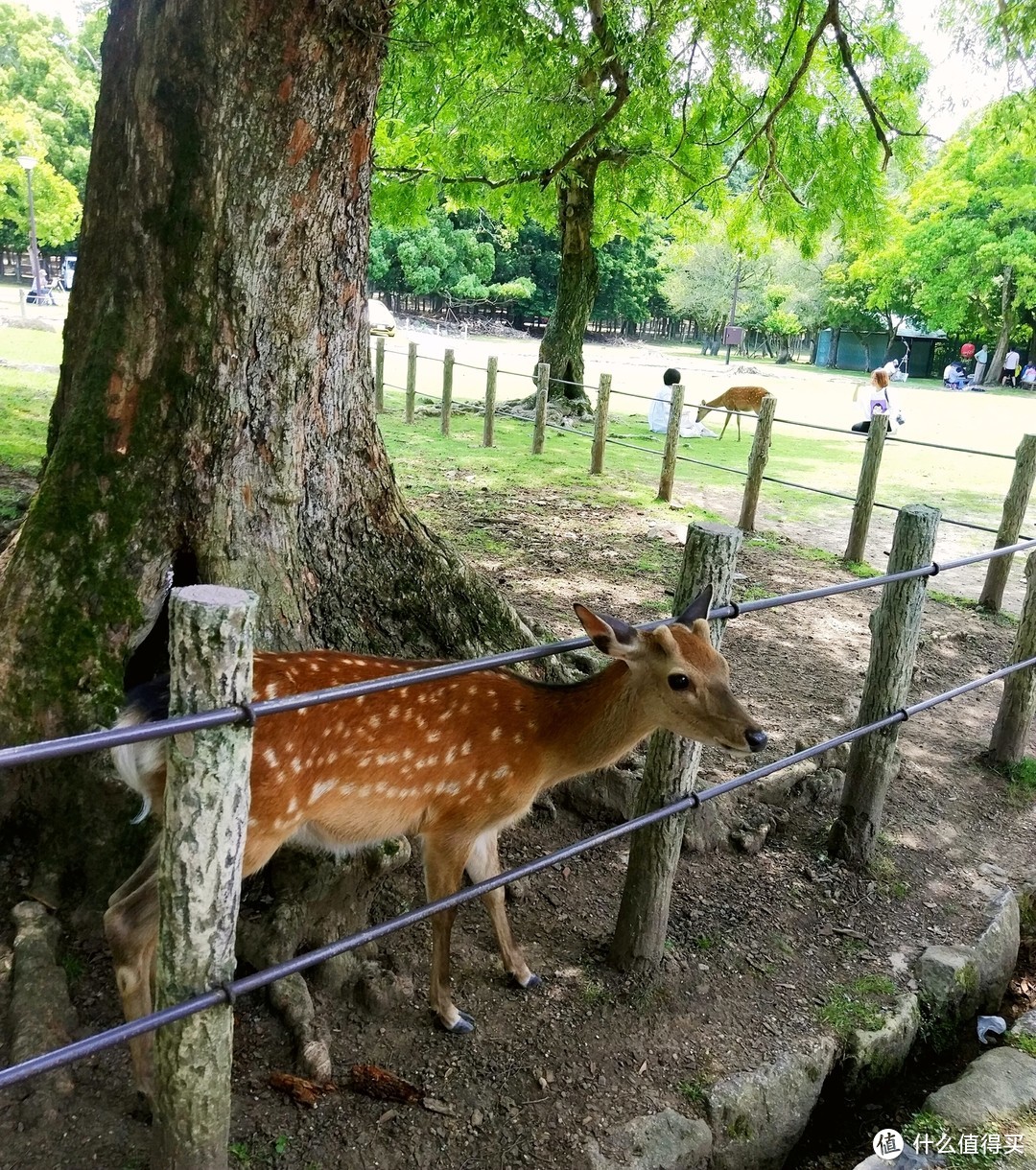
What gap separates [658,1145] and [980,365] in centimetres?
3950

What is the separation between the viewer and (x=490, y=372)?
1306 cm

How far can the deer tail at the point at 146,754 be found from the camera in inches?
96.9

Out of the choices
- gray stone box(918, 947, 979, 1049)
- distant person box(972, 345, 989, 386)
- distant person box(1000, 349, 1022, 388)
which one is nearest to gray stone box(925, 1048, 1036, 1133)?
gray stone box(918, 947, 979, 1049)

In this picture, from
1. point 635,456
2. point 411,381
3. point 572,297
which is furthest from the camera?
point 572,297

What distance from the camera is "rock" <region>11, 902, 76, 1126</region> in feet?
7.93

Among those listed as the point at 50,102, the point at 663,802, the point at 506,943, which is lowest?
the point at 506,943

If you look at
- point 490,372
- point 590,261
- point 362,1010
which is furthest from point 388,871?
point 590,261

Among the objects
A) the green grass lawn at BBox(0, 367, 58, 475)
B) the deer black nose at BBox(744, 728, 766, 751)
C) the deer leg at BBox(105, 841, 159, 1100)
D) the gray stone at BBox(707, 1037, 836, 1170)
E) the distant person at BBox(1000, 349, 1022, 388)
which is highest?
the distant person at BBox(1000, 349, 1022, 388)

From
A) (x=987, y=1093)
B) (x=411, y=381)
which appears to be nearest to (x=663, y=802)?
(x=987, y=1093)

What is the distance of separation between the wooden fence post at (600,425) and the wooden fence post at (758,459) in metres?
2.24

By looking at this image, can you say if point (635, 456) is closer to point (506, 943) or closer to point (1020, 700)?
point (1020, 700)

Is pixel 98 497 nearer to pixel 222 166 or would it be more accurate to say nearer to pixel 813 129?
pixel 222 166

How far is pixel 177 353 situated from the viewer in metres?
3.28

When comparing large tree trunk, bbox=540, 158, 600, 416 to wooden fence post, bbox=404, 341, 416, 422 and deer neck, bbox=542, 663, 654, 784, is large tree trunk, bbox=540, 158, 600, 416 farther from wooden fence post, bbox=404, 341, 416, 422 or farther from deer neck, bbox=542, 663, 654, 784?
deer neck, bbox=542, 663, 654, 784
